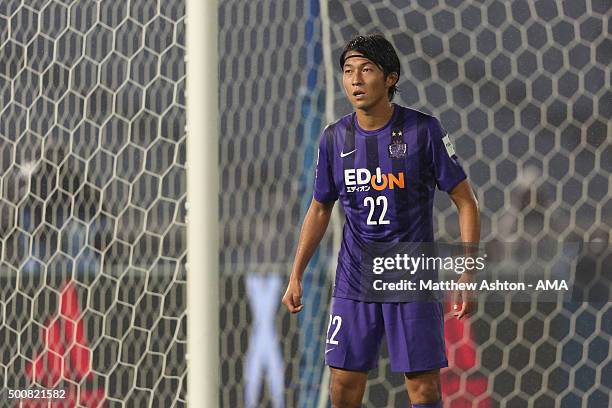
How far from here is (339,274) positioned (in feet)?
5.84

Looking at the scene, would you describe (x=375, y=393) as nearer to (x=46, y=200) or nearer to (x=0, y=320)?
(x=46, y=200)

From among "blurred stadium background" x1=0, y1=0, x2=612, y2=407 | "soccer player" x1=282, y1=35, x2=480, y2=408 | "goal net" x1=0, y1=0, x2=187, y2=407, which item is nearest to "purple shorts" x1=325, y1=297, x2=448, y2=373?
"soccer player" x1=282, y1=35, x2=480, y2=408

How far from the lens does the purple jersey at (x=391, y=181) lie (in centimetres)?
174

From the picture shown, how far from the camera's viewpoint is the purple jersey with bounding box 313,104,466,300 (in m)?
1.74

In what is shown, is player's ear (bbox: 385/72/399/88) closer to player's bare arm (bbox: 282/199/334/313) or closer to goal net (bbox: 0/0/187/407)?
player's bare arm (bbox: 282/199/334/313)

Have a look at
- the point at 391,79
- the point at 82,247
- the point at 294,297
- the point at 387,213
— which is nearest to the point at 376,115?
the point at 391,79

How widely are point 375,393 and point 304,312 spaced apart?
268 mm

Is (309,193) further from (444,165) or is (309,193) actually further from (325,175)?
(444,165)

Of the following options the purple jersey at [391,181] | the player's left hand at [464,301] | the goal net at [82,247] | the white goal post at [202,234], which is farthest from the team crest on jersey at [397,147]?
the goal net at [82,247]

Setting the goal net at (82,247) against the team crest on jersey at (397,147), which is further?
the goal net at (82,247)

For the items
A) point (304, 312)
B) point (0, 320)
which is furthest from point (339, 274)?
point (0, 320)

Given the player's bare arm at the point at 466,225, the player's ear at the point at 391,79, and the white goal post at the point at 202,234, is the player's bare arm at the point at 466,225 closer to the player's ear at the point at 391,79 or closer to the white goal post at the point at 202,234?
the player's ear at the point at 391,79

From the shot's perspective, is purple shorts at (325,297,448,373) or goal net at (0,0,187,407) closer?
purple shorts at (325,297,448,373)

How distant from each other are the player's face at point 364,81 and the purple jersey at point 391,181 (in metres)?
0.05
